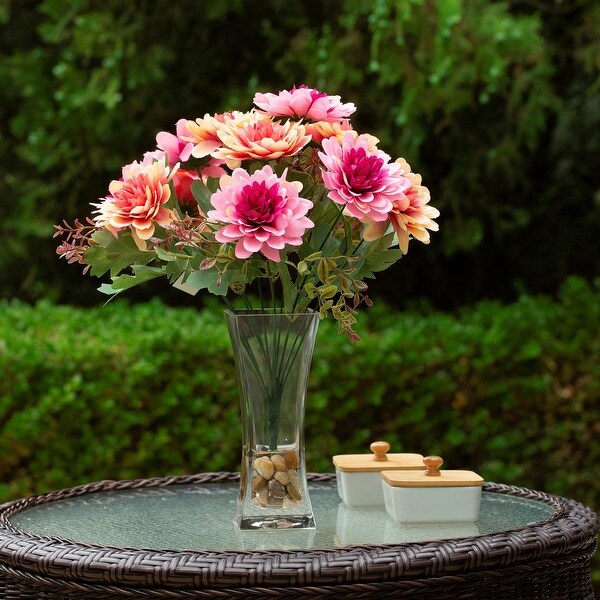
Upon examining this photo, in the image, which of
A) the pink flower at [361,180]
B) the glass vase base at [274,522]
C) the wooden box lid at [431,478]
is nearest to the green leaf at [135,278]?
the pink flower at [361,180]

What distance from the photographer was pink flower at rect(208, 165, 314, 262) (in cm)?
143

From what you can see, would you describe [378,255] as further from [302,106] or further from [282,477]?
[282,477]

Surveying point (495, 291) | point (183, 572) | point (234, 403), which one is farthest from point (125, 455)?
point (495, 291)

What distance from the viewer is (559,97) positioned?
4852mm

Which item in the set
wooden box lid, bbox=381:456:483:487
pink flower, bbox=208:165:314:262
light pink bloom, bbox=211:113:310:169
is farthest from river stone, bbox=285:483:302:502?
light pink bloom, bbox=211:113:310:169

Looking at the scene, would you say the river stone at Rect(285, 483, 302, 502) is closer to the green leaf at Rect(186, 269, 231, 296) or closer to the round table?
the round table

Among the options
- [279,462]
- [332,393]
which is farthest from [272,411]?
[332,393]

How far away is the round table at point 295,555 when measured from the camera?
1.31m

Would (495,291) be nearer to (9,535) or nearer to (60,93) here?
(60,93)

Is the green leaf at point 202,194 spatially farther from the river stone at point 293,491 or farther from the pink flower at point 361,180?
the river stone at point 293,491

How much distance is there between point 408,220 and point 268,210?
0.23 m

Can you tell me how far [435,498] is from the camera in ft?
5.36

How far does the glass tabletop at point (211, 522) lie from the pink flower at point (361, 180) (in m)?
0.50

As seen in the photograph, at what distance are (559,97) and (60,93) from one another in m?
2.42
